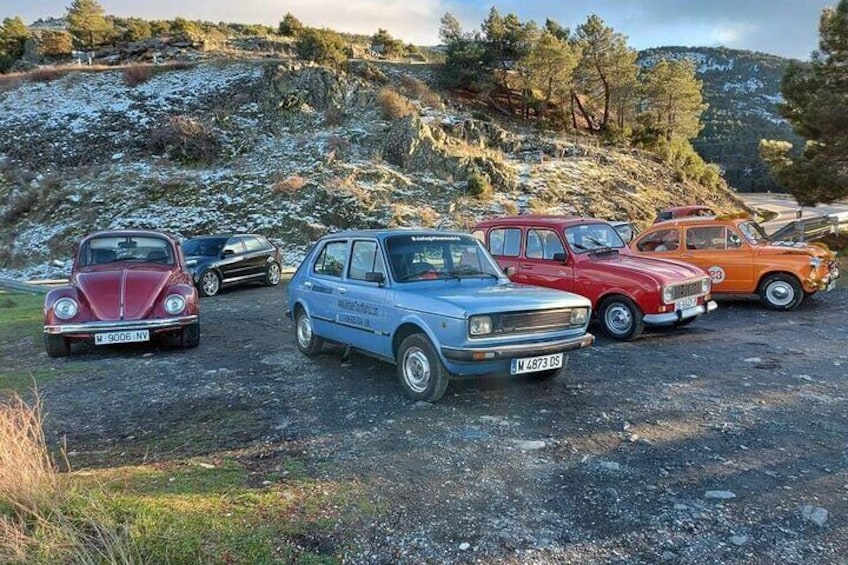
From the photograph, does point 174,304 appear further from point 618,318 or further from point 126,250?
point 618,318

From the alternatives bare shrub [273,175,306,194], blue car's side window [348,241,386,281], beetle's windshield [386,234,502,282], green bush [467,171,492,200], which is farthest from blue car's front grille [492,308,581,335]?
green bush [467,171,492,200]

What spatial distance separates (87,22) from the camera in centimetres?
4369

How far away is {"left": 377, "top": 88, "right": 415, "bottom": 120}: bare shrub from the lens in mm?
29422

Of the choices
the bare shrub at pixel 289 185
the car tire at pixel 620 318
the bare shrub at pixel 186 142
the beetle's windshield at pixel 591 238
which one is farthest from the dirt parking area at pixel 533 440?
the bare shrub at pixel 186 142

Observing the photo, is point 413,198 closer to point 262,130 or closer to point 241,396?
point 262,130

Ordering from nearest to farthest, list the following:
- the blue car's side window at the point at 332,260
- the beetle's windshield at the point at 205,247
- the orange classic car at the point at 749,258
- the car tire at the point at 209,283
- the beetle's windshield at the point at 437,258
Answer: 1. the beetle's windshield at the point at 437,258
2. the blue car's side window at the point at 332,260
3. the orange classic car at the point at 749,258
4. the car tire at the point at 209,283
5. the beetle's windshield at the point at 205,247

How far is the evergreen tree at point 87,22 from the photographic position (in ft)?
141

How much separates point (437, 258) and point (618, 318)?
11.2ft

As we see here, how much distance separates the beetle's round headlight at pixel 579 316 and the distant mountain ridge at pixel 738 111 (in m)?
55.9

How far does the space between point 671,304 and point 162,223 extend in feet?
64.0

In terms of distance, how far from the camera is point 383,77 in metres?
34.5

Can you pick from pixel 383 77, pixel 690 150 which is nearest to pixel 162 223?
pixel 383 77

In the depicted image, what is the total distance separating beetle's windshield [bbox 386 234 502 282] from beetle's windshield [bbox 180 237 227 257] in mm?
9675

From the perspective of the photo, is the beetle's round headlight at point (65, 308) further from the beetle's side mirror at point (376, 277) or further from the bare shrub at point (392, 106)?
the bare shrub at point (392, 106)
